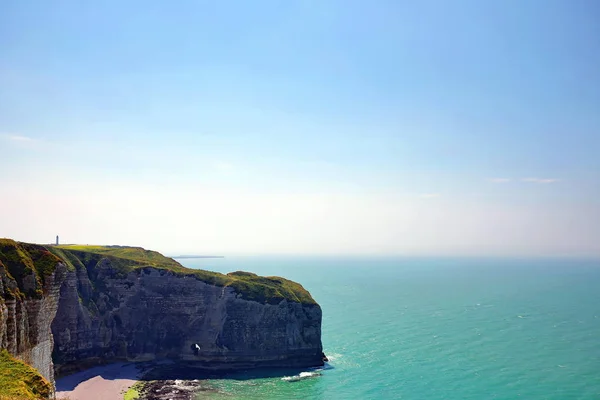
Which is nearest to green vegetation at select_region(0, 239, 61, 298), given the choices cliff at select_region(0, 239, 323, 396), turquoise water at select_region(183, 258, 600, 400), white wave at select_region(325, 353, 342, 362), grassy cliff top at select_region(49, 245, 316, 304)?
cliff at select_region(0, 239, 323, 396)

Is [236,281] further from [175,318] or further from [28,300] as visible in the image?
[28,300]

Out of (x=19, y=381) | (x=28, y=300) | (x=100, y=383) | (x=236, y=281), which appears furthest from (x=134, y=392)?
(x=19, y=381)

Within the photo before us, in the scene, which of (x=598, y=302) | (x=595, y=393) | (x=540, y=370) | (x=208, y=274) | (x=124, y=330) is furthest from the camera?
(x=598, y=302)

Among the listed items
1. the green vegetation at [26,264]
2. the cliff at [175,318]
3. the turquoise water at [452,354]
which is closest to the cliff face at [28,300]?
the green vegetation at [26,264]

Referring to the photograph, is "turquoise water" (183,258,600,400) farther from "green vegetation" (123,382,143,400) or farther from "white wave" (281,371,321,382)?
"green vegetation" (123,382,143,400)

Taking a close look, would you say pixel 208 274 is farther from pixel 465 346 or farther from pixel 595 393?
pixel 595 393

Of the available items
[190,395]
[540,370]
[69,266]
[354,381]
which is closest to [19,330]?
[190,395]
